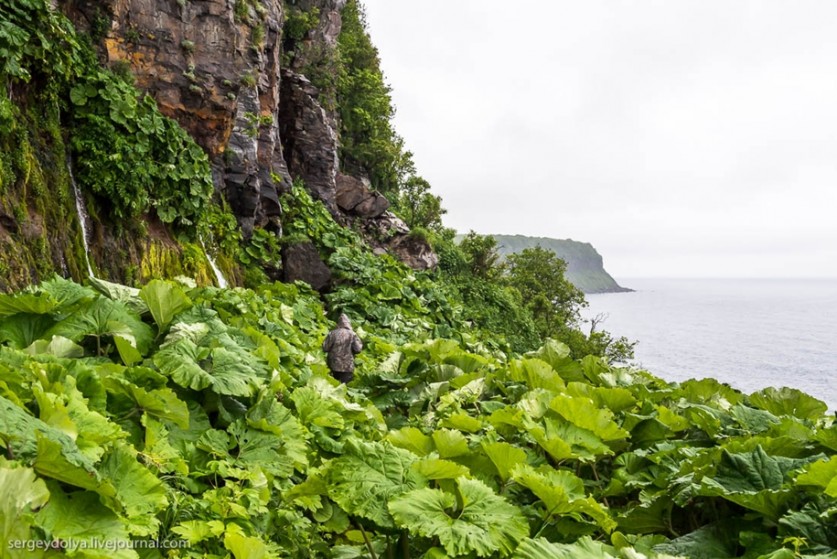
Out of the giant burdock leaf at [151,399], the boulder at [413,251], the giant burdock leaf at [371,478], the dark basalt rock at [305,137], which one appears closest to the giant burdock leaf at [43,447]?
the giant burdock leaf at [151,399]

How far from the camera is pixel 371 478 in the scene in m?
2.38

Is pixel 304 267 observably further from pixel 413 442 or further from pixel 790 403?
pixel 790 403

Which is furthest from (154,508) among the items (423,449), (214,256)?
(214,256)

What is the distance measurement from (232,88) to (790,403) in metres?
11.4

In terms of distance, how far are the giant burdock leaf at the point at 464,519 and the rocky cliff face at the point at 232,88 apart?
1006cm

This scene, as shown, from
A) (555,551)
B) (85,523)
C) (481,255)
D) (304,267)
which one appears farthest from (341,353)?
(481,255)

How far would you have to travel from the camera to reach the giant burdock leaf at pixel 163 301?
148 inches

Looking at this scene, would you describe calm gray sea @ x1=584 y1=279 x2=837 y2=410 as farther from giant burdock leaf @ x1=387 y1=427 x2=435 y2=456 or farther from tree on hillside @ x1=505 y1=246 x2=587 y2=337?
giant burdock leaf @ x1=387 y1=427 x2=435 y2=456

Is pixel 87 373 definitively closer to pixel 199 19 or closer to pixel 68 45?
pixel 68 45

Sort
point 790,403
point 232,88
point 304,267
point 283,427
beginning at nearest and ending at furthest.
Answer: point 283,427, point 790,403, point 232,88, point 304,267

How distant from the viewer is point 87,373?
2.47 m

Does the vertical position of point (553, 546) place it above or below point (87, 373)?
below

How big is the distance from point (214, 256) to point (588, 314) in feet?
485

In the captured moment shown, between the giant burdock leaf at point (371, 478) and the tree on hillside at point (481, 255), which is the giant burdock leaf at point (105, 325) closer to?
the giant burdock leaf at point (371, 478)
